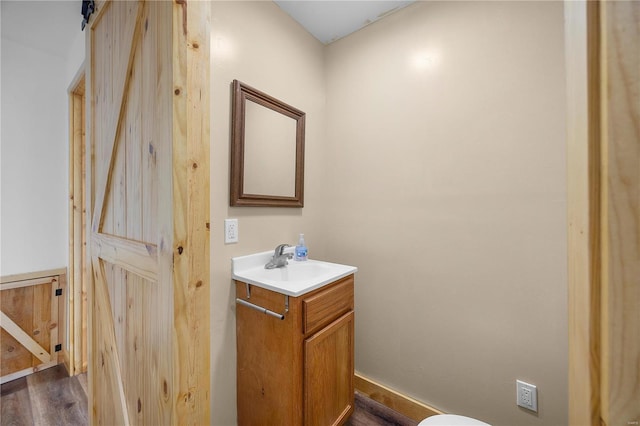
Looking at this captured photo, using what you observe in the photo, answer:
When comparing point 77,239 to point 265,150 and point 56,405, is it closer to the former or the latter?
point 56,405

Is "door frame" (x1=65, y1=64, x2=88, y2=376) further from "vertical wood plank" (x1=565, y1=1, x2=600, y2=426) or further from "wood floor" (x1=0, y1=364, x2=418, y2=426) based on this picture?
"vertical wood plank" (x1=565, y1=1, x2=600, y2=426)

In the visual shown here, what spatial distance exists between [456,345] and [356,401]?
0.78 m

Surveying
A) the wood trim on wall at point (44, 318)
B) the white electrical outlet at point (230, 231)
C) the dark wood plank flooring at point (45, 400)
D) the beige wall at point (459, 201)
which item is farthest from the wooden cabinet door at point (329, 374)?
the wood trim on wall at point (44, 318)

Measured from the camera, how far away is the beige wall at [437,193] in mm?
1244

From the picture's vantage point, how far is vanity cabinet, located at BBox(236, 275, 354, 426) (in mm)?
1174

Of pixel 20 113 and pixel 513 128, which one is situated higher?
pixel 20 113

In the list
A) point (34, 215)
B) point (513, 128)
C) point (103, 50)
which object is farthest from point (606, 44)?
point (34, 215)

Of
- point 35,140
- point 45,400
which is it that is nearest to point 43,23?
point 35,140

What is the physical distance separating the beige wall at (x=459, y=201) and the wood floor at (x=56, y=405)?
0.19 metres

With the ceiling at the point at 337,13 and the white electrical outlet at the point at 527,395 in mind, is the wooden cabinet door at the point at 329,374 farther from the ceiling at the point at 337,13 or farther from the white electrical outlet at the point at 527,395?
the ceiling at the point at 337,13

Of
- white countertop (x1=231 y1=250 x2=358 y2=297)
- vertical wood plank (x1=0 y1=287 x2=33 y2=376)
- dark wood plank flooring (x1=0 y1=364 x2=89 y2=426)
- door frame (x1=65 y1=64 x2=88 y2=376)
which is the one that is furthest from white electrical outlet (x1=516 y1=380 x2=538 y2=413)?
vertical wood plank (x1=0 y1=287 x2=33 y2=376)

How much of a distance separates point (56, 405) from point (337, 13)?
3177 millimetres

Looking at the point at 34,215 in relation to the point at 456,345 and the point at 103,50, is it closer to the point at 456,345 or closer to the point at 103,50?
the point at 103,50

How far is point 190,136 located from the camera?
0.81 m
